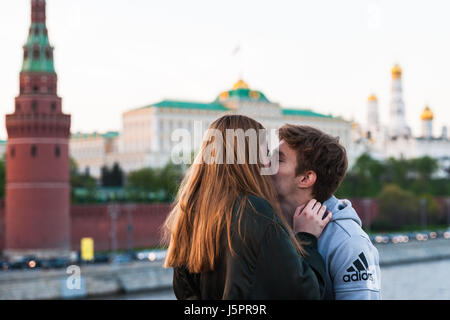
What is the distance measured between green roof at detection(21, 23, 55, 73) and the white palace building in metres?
32.1

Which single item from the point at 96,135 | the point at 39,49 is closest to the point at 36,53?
the point at 39,49

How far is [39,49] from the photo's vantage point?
27.0m

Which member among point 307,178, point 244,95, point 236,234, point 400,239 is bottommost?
point 400,239

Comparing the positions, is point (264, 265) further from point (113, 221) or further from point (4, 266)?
point (113, 221)

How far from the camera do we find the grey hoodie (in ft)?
7.62

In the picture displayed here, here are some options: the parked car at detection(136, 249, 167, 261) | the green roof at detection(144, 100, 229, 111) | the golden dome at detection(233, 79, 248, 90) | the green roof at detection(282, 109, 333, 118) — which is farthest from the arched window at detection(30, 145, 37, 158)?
the golden dome at detection(233, 79, 248, 90)

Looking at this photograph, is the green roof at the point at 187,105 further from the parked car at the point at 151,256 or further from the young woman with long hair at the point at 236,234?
the young woman with long hair at the point at 236,234

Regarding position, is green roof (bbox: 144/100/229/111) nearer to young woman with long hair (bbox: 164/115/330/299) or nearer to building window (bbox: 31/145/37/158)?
building window (bbox: 31/145/37/158)

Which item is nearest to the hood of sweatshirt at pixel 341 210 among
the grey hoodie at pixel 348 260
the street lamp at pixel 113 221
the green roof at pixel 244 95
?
the grey hoodie at pixel 348 260

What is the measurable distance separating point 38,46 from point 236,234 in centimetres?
2576

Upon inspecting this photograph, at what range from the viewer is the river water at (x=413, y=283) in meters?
20.8

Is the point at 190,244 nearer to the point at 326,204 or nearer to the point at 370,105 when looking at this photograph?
the point at 326,204

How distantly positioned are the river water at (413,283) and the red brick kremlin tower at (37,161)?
5.55 meters

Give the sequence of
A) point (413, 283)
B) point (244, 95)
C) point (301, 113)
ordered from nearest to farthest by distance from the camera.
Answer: point (413, 283) → point (244, 95) → point (301, 113)
